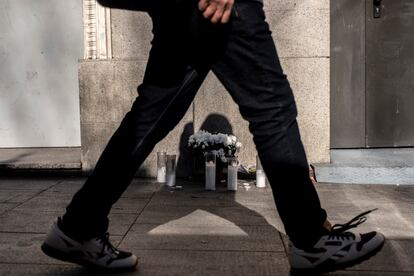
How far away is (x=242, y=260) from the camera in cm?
322

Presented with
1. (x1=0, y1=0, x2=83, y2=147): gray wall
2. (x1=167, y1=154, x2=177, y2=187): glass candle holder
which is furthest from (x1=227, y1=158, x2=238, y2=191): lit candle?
(x1=0, y1=0, x2=83, y2=147): gray wall

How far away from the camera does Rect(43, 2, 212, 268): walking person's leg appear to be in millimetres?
2754

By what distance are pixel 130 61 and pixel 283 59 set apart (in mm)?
1582

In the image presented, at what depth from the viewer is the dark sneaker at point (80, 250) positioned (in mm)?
2812

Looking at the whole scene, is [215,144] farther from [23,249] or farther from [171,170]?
[23,249]

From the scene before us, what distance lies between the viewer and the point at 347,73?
695 cm

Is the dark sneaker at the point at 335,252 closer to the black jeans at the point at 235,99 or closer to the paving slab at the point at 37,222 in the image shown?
the black jeans at the point at 235,99

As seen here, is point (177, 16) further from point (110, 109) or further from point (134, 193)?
point (110, 109)

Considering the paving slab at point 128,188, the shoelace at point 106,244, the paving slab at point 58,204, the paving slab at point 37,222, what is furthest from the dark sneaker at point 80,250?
the paving slab at point 128,188

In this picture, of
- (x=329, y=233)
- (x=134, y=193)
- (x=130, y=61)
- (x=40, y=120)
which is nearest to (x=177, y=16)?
(x=329, y=233)

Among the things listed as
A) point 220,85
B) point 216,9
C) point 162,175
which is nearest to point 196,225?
point 216,9

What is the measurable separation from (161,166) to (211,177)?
685mm

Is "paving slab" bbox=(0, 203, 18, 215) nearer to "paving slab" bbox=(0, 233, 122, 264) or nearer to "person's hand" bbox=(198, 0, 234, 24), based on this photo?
"paving slab" bbox=(0, 233, 122, 264)

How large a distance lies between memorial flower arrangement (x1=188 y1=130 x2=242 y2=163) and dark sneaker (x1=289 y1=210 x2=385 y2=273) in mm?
3317
